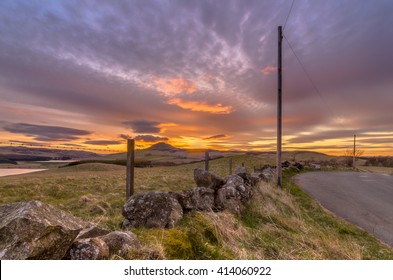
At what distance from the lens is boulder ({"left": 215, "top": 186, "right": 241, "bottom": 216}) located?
8.43 meters

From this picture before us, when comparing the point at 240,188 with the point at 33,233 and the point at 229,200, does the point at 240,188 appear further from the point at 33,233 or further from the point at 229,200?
the point at 33,233

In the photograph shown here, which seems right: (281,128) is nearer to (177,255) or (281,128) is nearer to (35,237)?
(177,255)

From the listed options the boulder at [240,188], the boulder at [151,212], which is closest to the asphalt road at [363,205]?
the boulder at [240,188]

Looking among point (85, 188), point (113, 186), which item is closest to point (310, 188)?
point (113, 186)

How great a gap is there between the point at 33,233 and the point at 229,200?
629cm

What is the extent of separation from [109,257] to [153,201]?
278 cm

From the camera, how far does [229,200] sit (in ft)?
28.9

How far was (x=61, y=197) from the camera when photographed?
12.0 m

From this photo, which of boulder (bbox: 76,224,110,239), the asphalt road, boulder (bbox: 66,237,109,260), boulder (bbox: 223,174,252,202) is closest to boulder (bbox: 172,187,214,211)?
boulder (bbox: 223,174,252,202)

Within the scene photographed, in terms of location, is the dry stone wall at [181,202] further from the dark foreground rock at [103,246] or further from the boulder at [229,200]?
the dark foreground rock at [103,246]

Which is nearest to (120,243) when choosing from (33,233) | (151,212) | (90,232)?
(90,232)

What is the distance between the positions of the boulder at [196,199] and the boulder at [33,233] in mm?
3816

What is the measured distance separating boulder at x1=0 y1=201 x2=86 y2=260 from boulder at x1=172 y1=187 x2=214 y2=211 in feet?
12.5

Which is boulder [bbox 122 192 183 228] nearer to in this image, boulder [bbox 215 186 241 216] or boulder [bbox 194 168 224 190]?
boulder [bbox 215 186 241 216]
